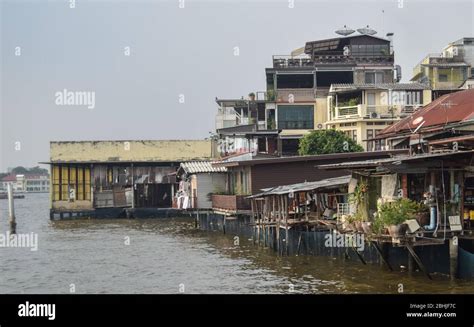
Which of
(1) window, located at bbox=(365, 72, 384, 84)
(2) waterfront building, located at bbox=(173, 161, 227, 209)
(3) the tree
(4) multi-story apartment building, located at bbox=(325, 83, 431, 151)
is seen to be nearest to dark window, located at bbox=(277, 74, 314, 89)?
(1) window, located at bbox=(365, 72, 384, 84)

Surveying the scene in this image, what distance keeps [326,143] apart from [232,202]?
10.2 meters

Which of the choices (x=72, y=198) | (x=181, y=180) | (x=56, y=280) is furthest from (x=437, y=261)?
(x=72, y=198)

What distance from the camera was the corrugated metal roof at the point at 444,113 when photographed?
2941cm

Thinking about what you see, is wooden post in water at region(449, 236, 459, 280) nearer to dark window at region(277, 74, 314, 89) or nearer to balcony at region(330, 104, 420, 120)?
balcony at region(330, 104, 420, 120)

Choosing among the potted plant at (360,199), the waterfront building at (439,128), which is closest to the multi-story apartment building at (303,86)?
the waterfront building at (439,128)

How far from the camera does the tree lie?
48.0 meters

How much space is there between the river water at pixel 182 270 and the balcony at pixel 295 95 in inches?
654

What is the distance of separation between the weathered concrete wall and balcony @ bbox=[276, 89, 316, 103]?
1354cm

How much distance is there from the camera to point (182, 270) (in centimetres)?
2909

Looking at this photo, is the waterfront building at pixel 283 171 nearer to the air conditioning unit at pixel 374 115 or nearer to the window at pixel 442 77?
the air conditioning unit at pixel 374 115

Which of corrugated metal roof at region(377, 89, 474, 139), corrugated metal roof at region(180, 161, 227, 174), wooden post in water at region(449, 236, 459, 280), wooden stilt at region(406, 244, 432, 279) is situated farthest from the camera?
corrugated metal roof at region(180, 161, 227, 174)

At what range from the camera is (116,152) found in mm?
66500

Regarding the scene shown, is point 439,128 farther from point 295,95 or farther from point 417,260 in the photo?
point 295,95

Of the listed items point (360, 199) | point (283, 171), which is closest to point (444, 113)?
point (360, 199)
